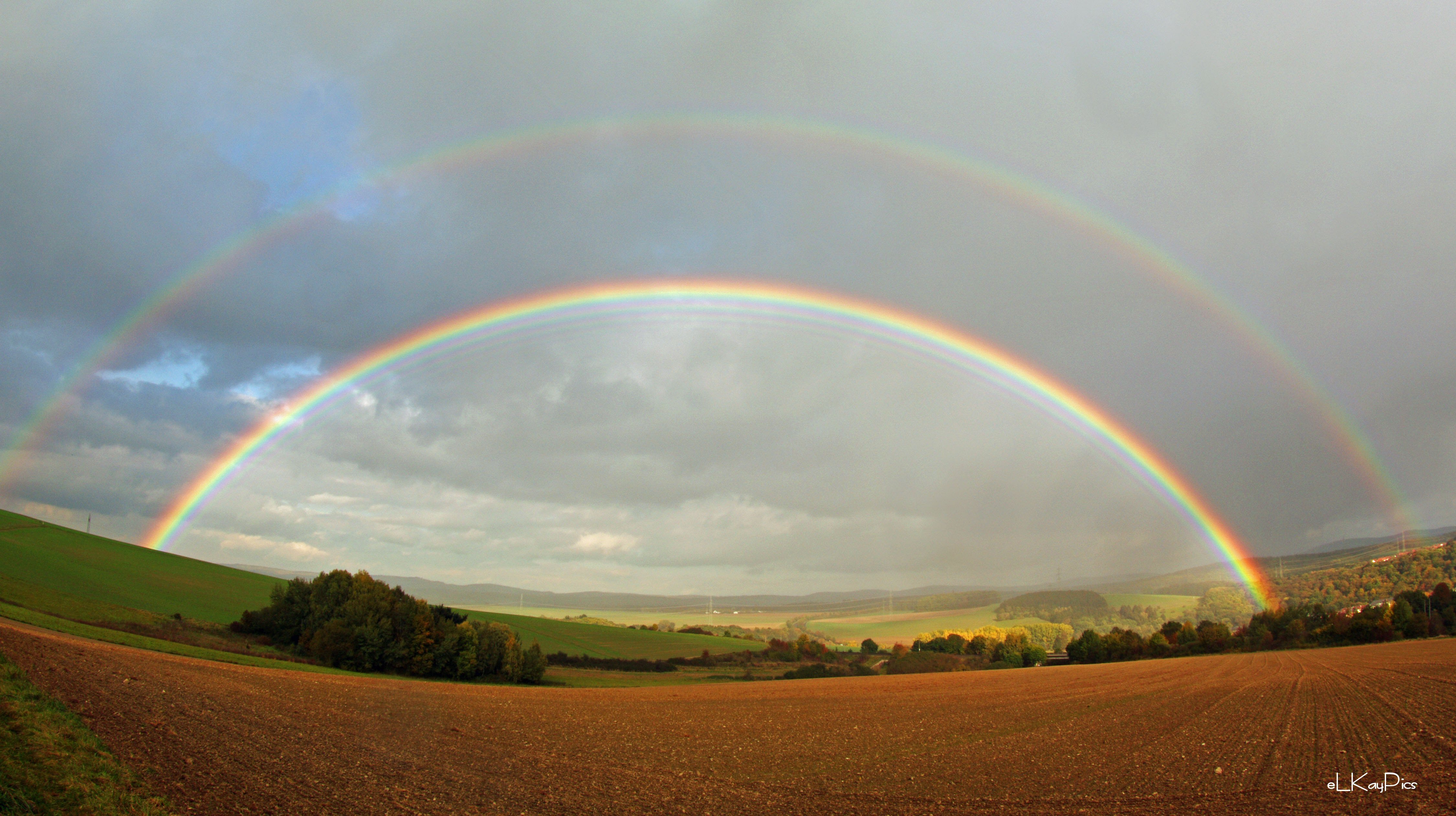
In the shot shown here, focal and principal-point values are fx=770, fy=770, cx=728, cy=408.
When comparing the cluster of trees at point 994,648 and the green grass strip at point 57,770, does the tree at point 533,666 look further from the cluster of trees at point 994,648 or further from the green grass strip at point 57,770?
the cluster of trees at point 994,648

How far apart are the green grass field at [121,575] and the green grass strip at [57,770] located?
71.6m

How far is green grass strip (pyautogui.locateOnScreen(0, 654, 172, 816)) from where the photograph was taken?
510 inches

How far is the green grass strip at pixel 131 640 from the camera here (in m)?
47.0

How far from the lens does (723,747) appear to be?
98.1 ft

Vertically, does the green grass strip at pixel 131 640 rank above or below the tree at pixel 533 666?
above

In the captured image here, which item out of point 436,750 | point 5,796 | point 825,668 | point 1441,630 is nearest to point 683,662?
point 825,668

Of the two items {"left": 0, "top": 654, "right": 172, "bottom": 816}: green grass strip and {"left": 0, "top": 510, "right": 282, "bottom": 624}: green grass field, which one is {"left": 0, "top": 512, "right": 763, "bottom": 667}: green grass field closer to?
{"left": 0, "top": 510, "right": 282, "bottom": 624}: green grass field

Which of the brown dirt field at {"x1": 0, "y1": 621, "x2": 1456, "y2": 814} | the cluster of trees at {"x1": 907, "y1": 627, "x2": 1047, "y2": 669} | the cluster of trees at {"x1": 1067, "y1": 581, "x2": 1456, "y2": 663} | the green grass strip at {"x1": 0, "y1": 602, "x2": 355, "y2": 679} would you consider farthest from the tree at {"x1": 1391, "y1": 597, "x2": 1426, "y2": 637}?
the green grass strip at {"x1": 0, "y1": 602, "x2": 355, "y2": 679}

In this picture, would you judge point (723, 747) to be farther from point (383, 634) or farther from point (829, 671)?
point (829, 671)

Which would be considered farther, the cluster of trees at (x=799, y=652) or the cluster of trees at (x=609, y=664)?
the cluster of trees at (x=799, y=652)

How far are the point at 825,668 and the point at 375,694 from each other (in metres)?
80.8

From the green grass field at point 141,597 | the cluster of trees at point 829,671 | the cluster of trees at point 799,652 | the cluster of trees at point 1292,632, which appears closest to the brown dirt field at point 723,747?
the green grass field at point 141,597

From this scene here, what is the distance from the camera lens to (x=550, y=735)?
105 feet

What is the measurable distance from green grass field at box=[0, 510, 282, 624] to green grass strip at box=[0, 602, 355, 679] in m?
27.2
